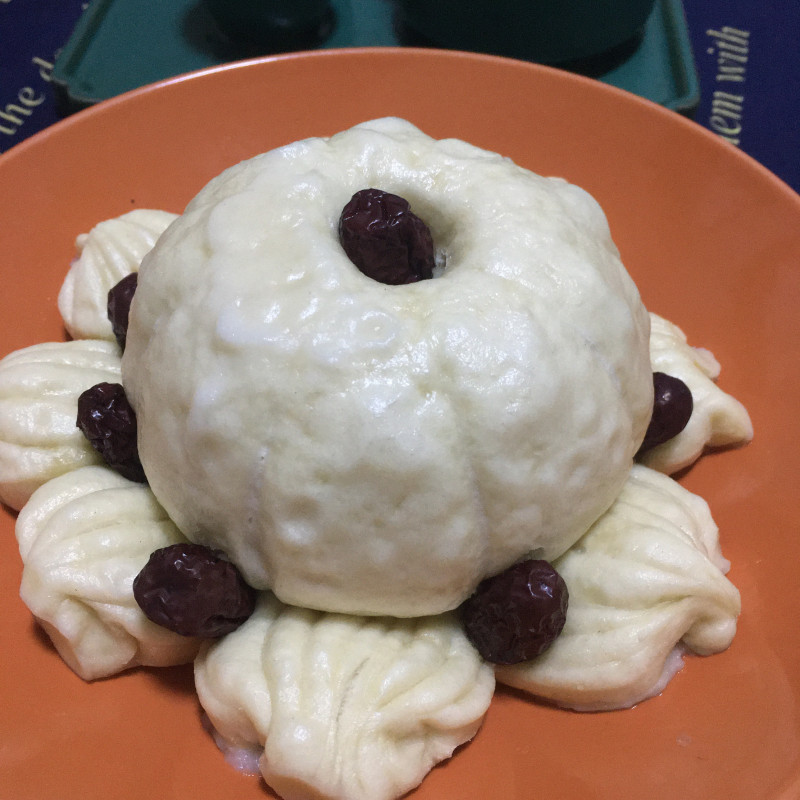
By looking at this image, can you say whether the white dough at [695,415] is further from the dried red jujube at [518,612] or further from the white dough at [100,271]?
the white dough at [100,271]

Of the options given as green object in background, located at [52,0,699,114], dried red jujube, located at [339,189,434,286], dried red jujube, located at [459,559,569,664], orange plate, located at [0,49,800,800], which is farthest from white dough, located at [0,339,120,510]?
→ green object in background, located at [52,0,699,114]

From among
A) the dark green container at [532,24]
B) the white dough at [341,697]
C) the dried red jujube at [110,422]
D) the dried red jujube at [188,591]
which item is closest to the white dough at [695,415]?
the white dough at [341,697]

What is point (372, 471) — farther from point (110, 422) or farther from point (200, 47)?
point (200, 47)

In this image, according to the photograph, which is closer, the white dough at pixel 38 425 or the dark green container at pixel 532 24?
the white dough at pixel 38 425

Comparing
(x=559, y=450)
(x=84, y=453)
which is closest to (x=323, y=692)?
(x=559, y=450)

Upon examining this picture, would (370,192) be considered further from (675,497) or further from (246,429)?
(675,497)

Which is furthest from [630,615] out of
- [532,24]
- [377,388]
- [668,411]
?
[532,24]
